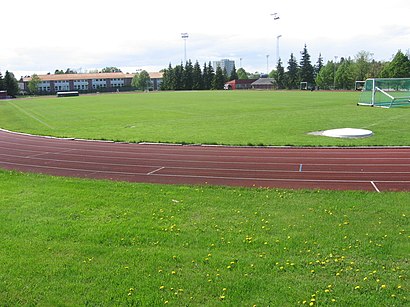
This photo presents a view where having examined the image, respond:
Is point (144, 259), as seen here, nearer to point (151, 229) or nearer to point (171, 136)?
point (151, 229)

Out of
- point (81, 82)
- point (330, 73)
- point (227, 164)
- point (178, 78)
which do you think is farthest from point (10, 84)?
point (227, 164)

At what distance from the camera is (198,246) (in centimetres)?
757

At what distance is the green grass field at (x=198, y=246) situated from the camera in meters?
5.84

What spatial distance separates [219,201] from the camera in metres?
10.4

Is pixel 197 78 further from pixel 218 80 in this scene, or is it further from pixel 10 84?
pixel 10 84

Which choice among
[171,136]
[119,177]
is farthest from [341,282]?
[171,136]

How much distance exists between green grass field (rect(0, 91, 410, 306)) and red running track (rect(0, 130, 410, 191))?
1.49 metres

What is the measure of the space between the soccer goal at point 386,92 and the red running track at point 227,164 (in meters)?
27.9

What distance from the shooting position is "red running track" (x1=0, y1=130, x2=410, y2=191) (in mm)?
12734

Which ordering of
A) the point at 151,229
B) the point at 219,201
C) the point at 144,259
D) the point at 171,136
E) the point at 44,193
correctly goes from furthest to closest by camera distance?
the point at 171,136
the point at 44,193
the point at 219,201
the point at 151,229
the point at 144,259

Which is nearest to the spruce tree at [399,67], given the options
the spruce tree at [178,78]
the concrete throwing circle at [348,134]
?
the spruce tree at [178,78]

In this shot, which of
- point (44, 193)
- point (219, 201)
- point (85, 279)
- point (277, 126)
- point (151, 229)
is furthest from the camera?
point (277, 126)

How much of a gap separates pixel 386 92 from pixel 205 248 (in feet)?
146

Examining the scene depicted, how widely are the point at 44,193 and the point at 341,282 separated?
837cm
